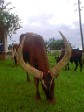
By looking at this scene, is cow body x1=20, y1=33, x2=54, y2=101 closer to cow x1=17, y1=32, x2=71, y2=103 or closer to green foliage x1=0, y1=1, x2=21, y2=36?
cow x1=17, y1=32, x2=71, y2=103

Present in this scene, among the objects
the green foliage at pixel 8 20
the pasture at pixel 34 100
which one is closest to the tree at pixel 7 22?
the green foliage at pixel 8 20

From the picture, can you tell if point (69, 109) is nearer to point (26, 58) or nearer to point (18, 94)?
point (18, 94)

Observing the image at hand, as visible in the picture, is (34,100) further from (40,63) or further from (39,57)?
(39,57)

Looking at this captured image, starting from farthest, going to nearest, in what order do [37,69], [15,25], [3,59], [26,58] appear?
[15,25] → [3,59] → [26,58] → [37,69]

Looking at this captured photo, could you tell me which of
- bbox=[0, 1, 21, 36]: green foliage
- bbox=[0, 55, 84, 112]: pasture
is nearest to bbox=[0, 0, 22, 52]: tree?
bbox=[0, 1, 21, 36]: green foliage

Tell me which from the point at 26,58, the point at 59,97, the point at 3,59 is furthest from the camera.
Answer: the point at 3,59

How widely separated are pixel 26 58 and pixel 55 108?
3.44 metres

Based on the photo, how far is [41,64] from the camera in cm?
1041

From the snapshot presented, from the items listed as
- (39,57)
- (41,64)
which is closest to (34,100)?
(41,64)

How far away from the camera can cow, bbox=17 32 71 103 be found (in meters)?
9.69

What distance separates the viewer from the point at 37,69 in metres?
10.6

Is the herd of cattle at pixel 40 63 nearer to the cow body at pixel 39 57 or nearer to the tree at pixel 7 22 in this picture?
the cow body at pixel 39 57

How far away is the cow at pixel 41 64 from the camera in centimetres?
969

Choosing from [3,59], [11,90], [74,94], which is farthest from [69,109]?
[3,59]
